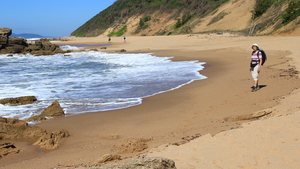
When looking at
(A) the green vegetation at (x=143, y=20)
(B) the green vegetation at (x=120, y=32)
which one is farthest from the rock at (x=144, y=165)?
(B) the green vegetation at (x=120, y=32)

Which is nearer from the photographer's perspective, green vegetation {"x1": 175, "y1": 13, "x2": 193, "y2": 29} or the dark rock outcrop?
the dark rock outcrop

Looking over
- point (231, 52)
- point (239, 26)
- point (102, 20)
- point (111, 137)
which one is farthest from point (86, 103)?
point (102, 20)

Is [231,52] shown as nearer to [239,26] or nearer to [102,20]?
[239,26]

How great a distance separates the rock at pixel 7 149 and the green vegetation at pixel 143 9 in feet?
142

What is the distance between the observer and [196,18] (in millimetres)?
45844

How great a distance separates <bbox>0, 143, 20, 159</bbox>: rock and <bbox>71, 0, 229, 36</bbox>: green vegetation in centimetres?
4316

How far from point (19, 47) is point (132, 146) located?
3030 centimetres

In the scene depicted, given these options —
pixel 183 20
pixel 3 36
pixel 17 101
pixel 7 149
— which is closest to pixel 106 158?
pixel 7 149

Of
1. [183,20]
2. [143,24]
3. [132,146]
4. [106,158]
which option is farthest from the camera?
[143,24]

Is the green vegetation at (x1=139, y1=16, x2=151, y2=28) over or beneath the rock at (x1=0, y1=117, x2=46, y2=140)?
over

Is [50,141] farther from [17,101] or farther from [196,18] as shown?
[196,18]

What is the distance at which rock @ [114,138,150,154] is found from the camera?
4.51m

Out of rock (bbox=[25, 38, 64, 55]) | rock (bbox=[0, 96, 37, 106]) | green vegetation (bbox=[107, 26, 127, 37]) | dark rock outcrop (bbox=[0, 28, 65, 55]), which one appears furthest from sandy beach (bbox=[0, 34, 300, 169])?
green vegetation (bbox=[107, 26, 127, 37])

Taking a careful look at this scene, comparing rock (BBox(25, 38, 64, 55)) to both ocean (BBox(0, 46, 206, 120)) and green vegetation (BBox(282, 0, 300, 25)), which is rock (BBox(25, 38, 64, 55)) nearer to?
ocean (BBox(0, 46, 206, 120))
